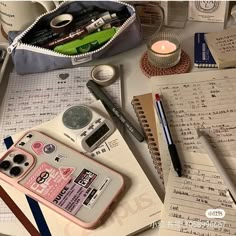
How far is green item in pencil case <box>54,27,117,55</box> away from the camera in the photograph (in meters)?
0.80

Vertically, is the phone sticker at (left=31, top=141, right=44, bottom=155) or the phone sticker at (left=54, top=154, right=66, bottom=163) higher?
the phone sticker at (left=31, top=141, right=44, bottom=155)

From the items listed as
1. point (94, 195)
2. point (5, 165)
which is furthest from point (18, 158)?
point (94, 195)

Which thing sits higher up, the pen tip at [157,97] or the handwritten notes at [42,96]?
the pen tip at [157,97]

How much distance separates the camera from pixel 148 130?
0.70 meters

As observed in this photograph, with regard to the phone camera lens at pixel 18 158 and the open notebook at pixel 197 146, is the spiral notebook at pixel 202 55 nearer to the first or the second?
the open notebook at pixel 197 146

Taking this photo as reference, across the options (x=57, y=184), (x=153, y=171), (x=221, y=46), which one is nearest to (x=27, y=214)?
(x=57, y=184)

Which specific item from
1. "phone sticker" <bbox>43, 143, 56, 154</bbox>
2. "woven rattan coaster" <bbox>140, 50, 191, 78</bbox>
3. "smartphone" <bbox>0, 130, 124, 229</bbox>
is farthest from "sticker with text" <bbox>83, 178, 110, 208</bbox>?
"woven rattan coaster" <bbox>140, 50, 191, 78</bbox>

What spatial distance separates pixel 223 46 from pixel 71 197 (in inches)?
15.4

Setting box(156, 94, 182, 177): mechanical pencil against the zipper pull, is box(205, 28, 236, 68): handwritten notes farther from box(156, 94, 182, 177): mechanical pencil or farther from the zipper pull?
Result: the zipper pull

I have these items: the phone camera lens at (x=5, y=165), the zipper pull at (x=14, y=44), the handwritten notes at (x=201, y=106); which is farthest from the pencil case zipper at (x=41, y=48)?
the phone camera lens at (x=5, y=165)

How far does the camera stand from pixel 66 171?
0.65 m

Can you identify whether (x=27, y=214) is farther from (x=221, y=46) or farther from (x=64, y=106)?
(x=221, y=46)

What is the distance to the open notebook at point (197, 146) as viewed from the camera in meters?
0.58

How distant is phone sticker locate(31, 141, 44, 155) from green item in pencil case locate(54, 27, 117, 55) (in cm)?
19
